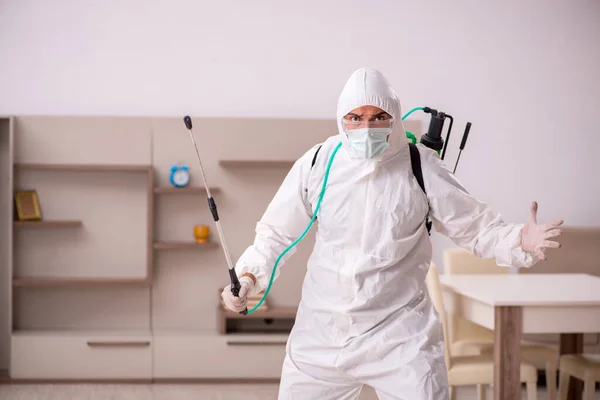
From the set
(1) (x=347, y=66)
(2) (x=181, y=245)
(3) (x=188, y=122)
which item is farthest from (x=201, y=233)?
(3) (x=188, y=122)

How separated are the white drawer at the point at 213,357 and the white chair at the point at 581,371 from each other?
5.75 feet

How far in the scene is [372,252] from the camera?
215cm

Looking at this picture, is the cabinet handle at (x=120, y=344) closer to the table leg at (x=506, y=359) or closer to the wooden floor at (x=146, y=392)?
the wooden floor at (x=146, y=392)

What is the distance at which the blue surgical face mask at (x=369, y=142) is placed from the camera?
217 cm

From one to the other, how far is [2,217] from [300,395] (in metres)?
3.46

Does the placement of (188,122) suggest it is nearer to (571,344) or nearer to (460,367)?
(460,367)

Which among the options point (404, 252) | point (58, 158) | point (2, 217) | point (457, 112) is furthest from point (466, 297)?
point (2, 217)

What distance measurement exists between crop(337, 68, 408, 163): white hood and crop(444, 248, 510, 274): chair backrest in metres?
2.00

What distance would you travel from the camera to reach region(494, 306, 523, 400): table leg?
3.10 meters

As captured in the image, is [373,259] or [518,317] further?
[518,317]

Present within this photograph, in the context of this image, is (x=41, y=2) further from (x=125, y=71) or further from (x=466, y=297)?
(x=466, y=297)

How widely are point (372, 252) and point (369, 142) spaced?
1.02 ft

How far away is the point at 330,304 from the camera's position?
7.21ft

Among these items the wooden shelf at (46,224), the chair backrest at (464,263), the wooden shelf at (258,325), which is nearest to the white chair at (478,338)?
the chair backrest at (464,263)
